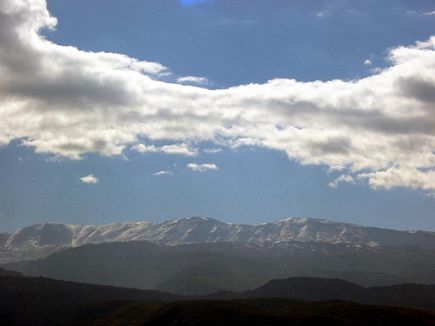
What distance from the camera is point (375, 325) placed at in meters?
200

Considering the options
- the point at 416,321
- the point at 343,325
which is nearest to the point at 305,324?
the point at 343,325

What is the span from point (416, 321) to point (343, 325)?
2722 centimetres

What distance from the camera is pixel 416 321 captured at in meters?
200

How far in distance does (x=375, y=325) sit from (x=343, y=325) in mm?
12309

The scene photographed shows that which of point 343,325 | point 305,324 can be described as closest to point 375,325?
point 343,325

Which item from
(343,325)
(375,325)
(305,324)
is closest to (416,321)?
(375,325)

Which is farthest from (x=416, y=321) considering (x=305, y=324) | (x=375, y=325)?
(x=305, y=324)

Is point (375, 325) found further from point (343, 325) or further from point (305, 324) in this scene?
point (305, 324)

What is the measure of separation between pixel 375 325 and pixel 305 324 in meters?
25.8

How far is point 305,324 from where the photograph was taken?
199m

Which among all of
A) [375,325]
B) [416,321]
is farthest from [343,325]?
[416,321]

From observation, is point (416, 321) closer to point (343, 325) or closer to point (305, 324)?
point (343, 325)

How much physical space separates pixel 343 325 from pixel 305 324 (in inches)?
540

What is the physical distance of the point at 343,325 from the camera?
198m
